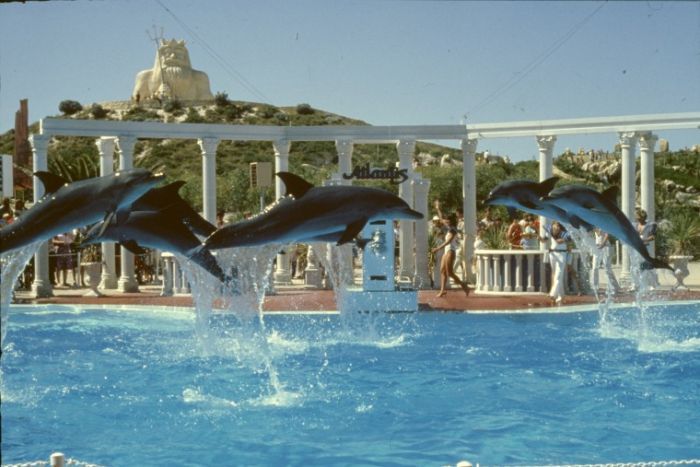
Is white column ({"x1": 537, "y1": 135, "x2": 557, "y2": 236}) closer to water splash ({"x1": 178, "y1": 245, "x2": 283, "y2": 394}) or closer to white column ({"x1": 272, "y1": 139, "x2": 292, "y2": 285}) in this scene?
white column ({"x1": 272, "y1": 139, "x2": 292, "y2": 285})

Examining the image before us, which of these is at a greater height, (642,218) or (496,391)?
(642,218)

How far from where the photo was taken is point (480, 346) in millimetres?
13328

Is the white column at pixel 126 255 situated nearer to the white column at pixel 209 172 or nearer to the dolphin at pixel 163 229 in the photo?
the white column at pixel 209 172

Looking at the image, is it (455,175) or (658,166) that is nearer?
(455,175)

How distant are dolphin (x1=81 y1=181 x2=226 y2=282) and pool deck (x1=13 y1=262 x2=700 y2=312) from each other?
A: 8.82 metres

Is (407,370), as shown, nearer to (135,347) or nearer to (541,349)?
(541,349)

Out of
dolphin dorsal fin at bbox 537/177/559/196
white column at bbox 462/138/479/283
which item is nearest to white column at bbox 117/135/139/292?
white column at bbox 462/138/479/283

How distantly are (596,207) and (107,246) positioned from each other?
13092mm

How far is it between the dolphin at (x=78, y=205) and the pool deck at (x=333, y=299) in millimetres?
10248

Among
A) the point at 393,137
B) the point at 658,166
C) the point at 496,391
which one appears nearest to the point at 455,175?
the point at 658,166

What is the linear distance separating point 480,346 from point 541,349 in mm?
914

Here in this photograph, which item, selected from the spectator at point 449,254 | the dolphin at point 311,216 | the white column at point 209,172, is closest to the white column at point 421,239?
the spectator at point 449,254

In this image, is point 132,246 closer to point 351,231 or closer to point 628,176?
point 351,231

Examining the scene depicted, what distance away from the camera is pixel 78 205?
6.98 m
